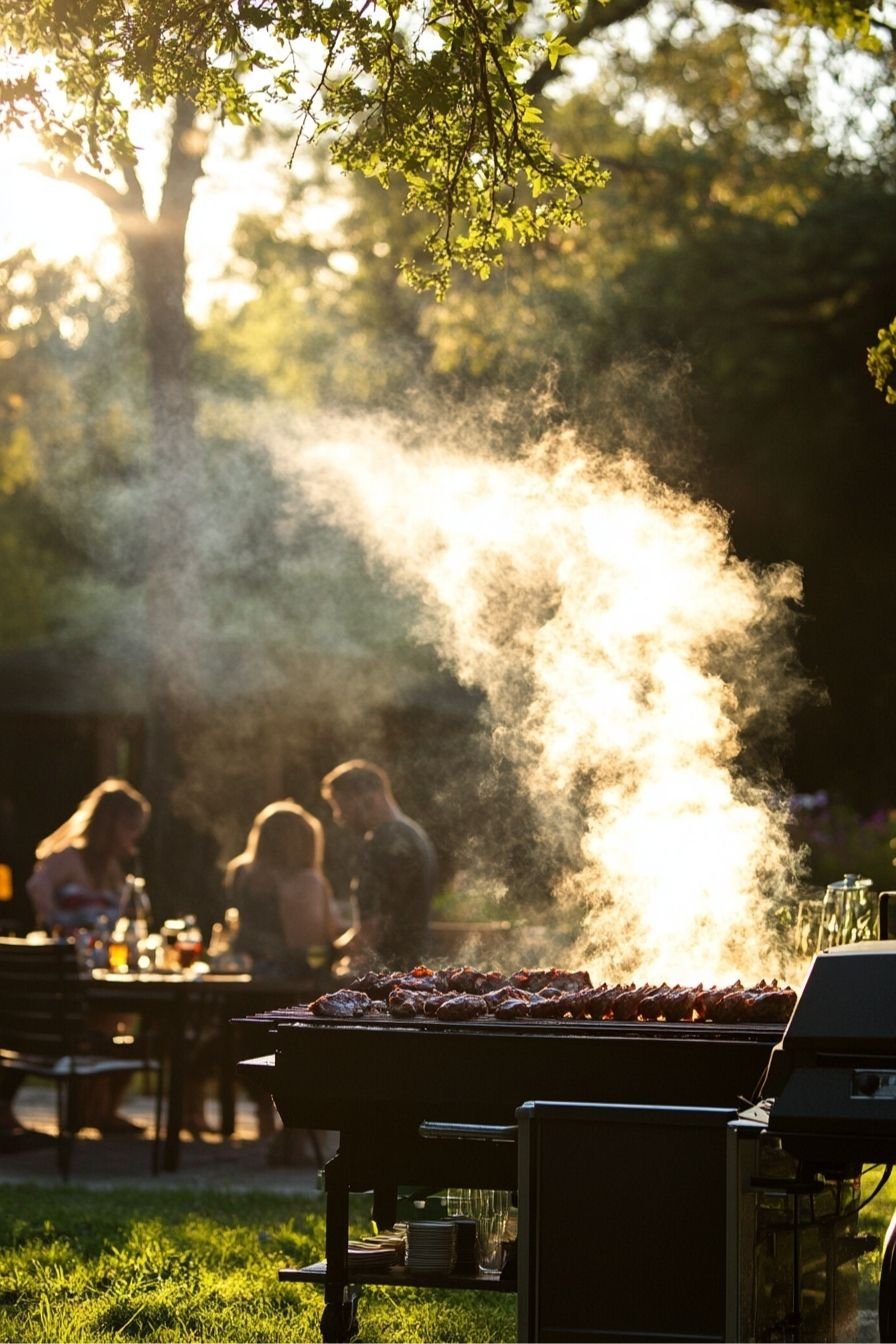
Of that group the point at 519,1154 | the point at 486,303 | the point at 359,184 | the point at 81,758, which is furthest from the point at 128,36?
the point at 359,184

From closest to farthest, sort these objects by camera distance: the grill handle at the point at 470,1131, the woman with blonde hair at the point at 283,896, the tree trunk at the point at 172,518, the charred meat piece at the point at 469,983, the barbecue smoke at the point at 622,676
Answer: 1. the grill handle at the point at 470,1131
2. the charred meat piece at the point at 469,983
3. the barbecue smoke at the point at 622,676
4. the woman with blonde hair at the point at 283,896
5. the tree trunk at the point at 172,518

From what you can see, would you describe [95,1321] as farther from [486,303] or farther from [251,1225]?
[486,303]

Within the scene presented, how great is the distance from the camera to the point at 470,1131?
5.05 m

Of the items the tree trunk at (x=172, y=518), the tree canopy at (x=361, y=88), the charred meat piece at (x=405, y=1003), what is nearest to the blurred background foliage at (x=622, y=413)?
the tree trunk at (x=172, y=518)

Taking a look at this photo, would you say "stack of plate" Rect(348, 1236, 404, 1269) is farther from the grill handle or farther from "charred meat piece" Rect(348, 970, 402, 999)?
"charred meat piece" Rect(348, 970, 402, 999)

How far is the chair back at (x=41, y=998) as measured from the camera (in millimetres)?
9500

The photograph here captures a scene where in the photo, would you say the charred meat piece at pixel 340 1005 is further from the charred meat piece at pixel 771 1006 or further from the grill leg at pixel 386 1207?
the charred meat piece at pixel 771 1006

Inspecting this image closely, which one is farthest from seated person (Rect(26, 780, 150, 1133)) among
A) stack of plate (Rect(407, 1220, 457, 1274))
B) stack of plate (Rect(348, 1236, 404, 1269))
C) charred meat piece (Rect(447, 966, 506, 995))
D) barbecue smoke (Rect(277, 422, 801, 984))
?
stack of plate (Rect(407, 1220, 457, 1274))

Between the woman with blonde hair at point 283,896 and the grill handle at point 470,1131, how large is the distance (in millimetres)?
5054

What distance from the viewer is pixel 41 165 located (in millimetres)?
14359

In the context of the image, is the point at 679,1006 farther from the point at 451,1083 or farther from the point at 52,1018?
the point at 52,1018

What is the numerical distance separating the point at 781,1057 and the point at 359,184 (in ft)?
88.8

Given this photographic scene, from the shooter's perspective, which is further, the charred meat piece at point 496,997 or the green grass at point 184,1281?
the green grass at point 184,1281

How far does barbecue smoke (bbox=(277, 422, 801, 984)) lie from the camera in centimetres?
750
